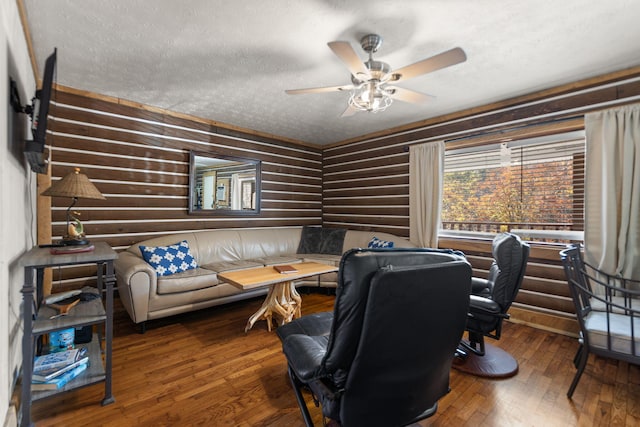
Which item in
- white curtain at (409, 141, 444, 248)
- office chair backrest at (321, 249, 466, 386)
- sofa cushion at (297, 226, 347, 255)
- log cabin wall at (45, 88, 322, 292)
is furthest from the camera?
sofa cushion at (297, 226, 347, 255)

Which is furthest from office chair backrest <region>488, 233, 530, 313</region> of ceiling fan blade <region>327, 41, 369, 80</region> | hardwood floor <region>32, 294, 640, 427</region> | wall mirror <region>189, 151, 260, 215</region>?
wall mirror <region>189, 151, 260, 215</region>

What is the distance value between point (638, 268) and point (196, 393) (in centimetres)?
363

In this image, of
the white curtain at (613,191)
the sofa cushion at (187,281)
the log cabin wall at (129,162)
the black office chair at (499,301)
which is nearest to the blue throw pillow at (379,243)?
the black office chair at (499,301)

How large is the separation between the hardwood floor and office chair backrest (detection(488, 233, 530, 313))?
59 centimetres

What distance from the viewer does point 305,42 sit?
2193mm

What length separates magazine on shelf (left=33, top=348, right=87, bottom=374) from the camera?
177cm

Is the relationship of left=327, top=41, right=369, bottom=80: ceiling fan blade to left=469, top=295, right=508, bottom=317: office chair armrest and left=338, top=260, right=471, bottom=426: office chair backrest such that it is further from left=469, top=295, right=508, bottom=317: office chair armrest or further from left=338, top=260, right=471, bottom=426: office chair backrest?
left=469, top=295, right=508, bottom=317: office chair armrest

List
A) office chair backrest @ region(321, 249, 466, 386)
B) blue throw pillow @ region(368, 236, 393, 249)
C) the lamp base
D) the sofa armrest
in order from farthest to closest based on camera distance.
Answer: blue throw pillow @ region(368, 236, 393, 249), the sofa armrest, the lamp base, office chair backrest @ region(321, 249, 466, 386)

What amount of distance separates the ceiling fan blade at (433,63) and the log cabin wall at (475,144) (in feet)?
6.38

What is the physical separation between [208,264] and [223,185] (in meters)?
1.23

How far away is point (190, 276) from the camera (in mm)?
3154

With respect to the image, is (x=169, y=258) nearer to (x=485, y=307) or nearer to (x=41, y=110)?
(x=41, y=110)

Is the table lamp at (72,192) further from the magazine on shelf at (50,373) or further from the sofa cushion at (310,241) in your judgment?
the sofa cushion at (310,241)

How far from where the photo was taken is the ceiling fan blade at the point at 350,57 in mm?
1724
